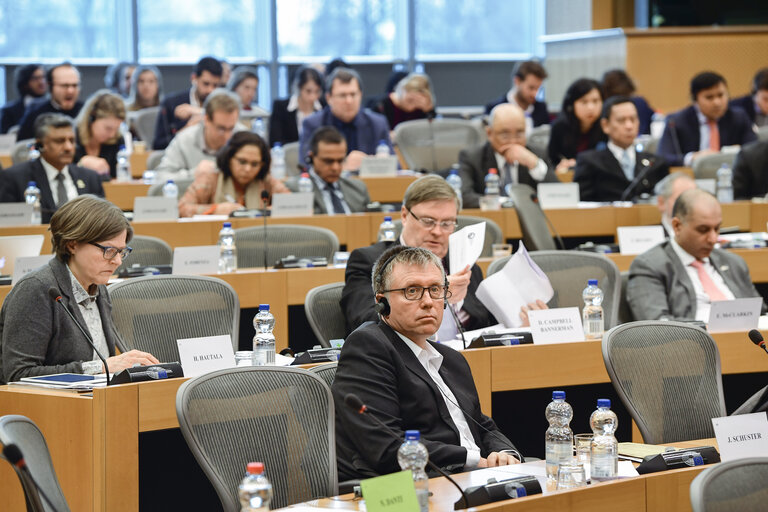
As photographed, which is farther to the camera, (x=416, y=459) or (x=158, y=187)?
(x=158, y=187)

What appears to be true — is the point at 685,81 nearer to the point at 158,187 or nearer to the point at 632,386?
the point at 158,187

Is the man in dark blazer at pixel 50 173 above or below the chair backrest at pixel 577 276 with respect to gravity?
above

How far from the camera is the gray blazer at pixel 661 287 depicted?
4613mm

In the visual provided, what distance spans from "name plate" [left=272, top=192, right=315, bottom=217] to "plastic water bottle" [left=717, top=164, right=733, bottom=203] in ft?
8.35

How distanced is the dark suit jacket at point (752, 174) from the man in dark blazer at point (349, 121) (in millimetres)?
2437

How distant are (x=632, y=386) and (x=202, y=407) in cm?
137

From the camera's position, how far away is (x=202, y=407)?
2.70 m

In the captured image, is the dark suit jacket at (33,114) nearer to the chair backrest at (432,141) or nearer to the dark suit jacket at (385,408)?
the chair backrest at (432,141)

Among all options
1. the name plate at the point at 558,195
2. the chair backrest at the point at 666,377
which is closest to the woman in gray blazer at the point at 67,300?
the chair backrest at the point at 666,377

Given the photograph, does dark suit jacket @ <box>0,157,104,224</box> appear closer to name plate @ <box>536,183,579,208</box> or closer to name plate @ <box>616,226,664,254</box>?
name plate @ <box>536,183,579,208</box>

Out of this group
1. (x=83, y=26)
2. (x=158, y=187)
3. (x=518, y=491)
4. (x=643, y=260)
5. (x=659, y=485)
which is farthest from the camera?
(x=83, y=26)

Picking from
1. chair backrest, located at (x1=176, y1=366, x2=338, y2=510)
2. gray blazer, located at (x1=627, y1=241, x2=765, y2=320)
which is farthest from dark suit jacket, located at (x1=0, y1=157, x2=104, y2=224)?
chair backrest, located at (x1=176, y1=366, x2=338, y2=510)

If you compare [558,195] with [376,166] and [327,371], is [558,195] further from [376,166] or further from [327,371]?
[327,371]

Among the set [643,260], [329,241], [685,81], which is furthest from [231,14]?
[643,260]
